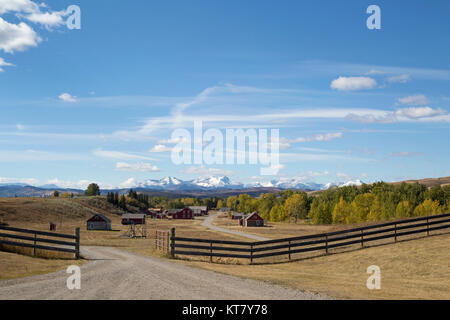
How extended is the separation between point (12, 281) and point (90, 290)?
412 centimetres

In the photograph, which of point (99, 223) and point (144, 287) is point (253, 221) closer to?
point (99, 223)

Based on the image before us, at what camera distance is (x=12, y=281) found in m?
14.6

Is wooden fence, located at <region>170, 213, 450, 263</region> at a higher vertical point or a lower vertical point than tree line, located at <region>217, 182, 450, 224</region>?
higher

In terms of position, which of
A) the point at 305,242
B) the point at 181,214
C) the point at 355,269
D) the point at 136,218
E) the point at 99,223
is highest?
the point at 305,242

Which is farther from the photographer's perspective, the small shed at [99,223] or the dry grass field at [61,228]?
the small shed at [99,223]

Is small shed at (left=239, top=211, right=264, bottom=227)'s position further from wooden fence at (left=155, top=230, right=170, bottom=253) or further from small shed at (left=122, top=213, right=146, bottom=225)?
wooden fence at (left=155, top=230, right=170, bottom=253)

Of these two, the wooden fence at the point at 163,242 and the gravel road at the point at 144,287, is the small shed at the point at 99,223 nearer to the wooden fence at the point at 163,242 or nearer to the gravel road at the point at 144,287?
the wooden fence at the point at 163,242

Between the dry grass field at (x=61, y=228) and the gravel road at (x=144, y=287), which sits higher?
the gravel road at (x=144, y=287)

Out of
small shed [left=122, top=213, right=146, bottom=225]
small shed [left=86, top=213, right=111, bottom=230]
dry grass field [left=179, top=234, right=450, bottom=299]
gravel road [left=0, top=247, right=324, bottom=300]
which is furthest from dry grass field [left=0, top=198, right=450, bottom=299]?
small shed [left=122, top=213, right=146, bottom=225]

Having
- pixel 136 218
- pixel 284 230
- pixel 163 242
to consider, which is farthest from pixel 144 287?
pixel 136 218

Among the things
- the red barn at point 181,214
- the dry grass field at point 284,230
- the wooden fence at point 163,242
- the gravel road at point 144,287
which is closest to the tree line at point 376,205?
the dry grass field at point 284,230
